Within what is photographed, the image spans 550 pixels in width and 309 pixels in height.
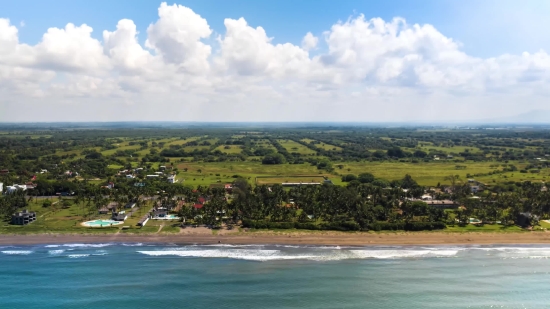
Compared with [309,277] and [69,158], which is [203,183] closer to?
[309,277]

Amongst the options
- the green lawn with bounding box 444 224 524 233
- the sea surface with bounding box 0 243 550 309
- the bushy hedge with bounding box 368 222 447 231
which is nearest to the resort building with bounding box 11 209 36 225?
the sea surface with bounding box 0 243 550 309

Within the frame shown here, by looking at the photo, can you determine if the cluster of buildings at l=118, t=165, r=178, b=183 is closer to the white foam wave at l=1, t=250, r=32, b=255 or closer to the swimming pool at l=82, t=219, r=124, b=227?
the swimming pool at l=82, t=219, r=124, b=227

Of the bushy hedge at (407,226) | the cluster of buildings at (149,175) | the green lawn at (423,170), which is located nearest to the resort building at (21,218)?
the cluster of buildings at (149,175)

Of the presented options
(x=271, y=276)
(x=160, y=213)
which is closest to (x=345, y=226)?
(x=271, y=276)

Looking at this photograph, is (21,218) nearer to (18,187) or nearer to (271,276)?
(18,187)

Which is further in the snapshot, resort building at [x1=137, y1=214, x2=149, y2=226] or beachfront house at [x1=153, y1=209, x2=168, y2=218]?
beachfront house at [x1=153, y1=209, x2=168, y2=218]

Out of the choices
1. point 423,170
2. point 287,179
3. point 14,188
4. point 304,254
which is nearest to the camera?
point 304,254
